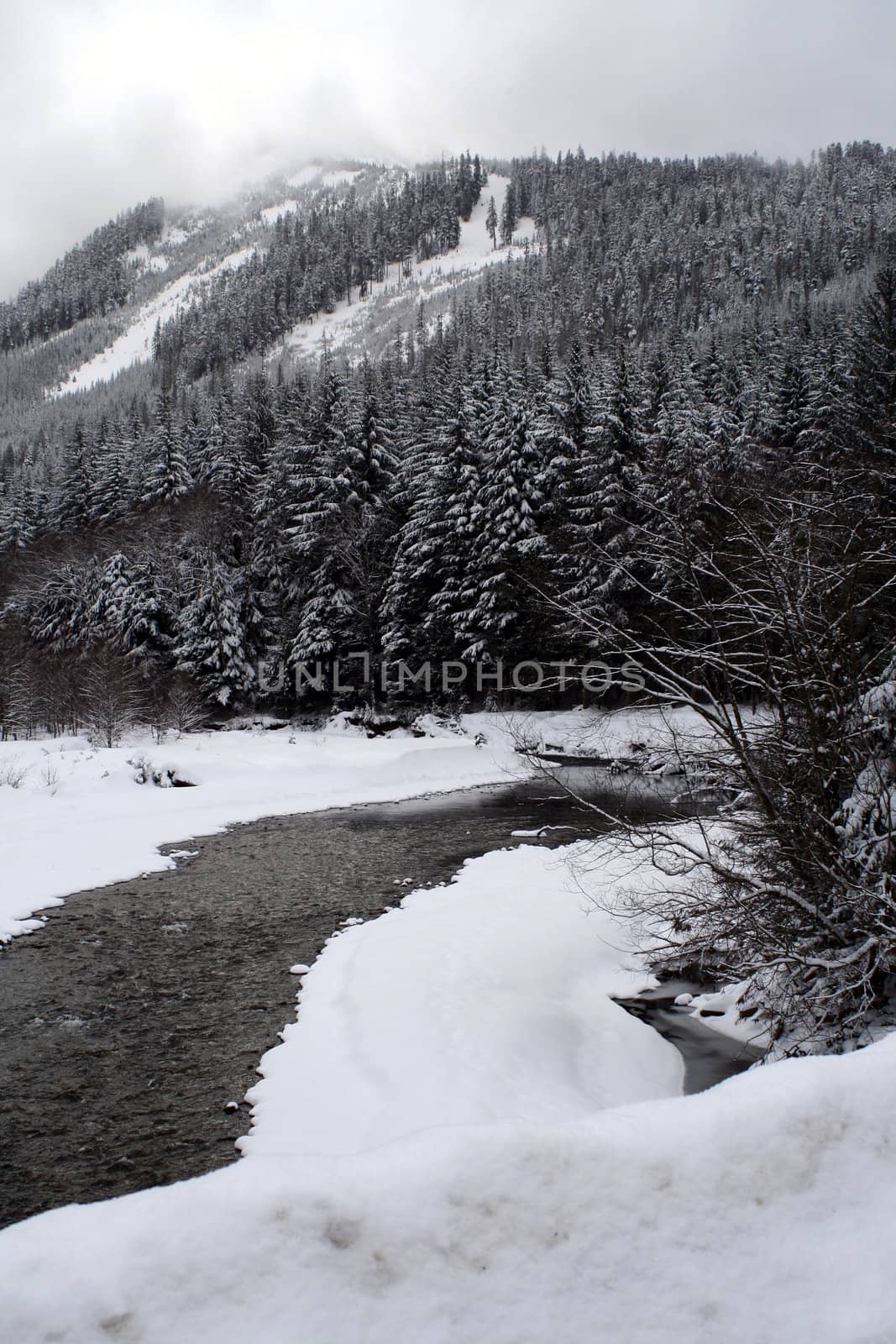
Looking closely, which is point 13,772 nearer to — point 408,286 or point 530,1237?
point 530,1237

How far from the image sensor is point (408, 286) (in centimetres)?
16750

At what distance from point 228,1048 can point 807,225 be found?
15737cm

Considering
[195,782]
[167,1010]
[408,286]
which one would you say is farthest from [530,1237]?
[408,286]

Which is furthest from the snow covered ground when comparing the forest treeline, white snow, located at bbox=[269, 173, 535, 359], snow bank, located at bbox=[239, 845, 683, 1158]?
white snow, located at bbox=[269, 173, 535, 359]

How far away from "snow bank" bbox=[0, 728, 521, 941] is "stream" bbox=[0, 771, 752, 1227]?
2.70 ft

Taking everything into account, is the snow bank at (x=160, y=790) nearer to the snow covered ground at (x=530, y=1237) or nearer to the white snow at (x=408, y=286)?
the snow covered ground at (x=530, y=1237)

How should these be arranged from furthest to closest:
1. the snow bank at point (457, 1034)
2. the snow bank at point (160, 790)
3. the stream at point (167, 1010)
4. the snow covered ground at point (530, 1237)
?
the snow bank at point (160, 790) < the snow bank at point (457, 1034) < the stream at point (167, 1010) < the snow covered ground at point (530, 1237)

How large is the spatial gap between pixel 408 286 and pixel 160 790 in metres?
178

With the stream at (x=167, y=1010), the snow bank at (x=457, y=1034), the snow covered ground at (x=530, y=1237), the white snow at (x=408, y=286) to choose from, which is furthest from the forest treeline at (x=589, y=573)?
the white snow at (x=408, y=286)

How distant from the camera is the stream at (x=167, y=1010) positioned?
459cm

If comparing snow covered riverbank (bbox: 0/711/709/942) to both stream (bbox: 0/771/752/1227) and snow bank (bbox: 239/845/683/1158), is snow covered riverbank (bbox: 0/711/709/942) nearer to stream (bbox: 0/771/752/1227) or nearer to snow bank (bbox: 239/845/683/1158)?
stream (bbox: 0/771/752/1227)

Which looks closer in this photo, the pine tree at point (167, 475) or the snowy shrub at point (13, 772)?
the snowy shrub at point (13, 772)

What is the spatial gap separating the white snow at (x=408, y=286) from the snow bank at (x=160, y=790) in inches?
5515

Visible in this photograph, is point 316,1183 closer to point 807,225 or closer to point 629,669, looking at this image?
point 629,669
